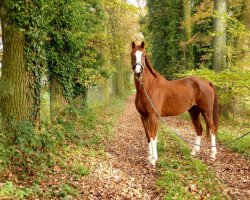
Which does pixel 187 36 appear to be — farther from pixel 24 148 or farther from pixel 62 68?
pixel 24 148

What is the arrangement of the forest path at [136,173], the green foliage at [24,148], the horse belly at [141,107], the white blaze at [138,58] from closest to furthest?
the green foliage at [24,148]
the forest path at [136,173]
the white blaze at [138,58]
the horse belly at [141,107]

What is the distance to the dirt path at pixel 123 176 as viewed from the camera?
229 inches

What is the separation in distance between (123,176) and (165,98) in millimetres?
2981

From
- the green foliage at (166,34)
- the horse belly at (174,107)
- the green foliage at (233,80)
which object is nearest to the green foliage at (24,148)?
the horse belly at (174,107)

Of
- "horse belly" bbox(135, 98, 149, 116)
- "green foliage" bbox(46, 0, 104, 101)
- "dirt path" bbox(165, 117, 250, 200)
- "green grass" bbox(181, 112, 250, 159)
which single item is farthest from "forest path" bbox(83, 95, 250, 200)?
"green foliage" bbox(46, 0, 104, 101)

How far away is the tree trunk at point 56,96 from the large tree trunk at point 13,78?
412cm

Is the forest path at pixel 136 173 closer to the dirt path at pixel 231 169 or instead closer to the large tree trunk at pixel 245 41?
the dirt path at pixel 231 169

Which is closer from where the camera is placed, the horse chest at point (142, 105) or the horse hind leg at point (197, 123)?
the horse chest at point (142, 105)

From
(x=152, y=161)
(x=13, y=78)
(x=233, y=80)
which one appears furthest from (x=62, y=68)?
(x=233, y=80)

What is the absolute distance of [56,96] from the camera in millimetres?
11242

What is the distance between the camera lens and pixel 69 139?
905 centimetres

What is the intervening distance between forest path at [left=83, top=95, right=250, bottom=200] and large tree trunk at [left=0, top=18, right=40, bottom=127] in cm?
227

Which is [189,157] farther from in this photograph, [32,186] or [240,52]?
[240,52]

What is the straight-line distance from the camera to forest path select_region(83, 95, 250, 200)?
5902 millimetres
